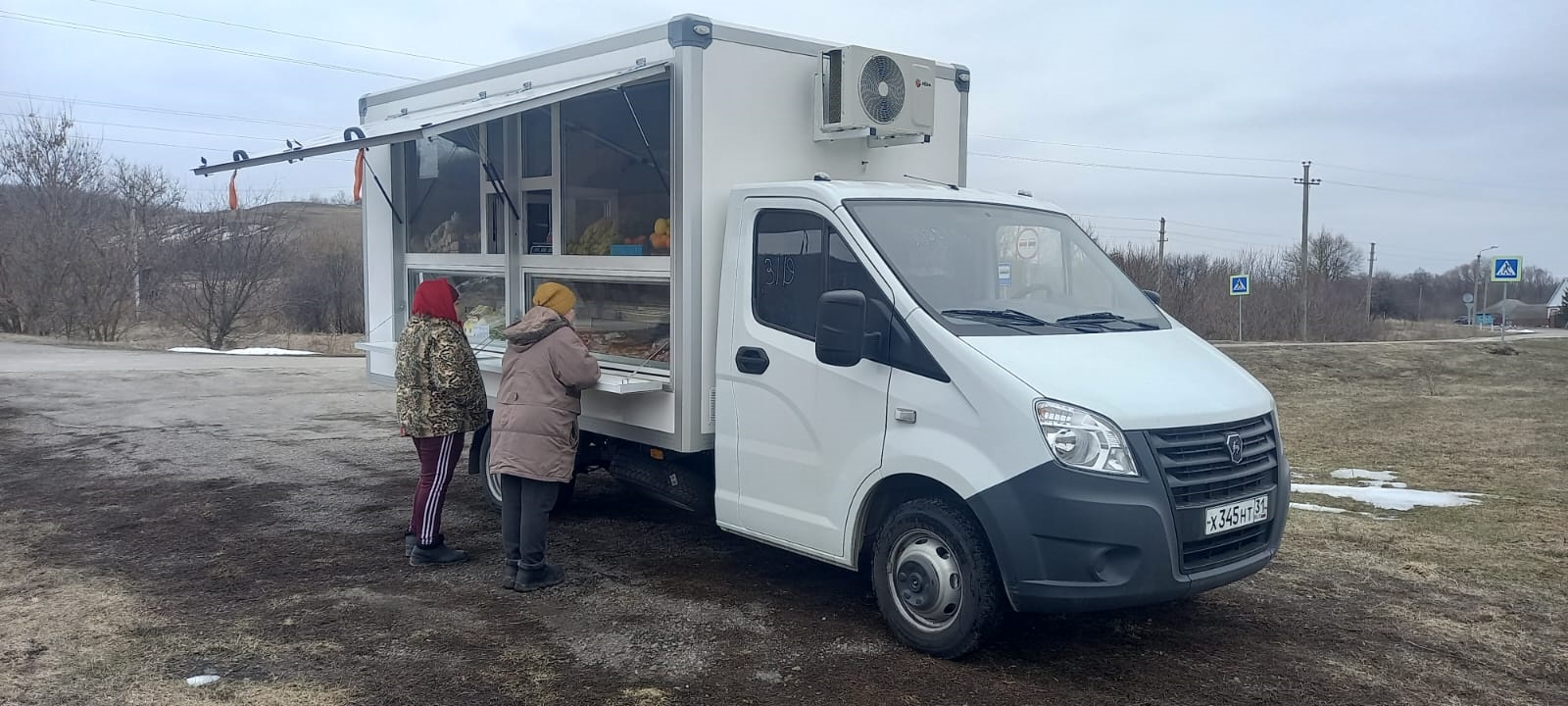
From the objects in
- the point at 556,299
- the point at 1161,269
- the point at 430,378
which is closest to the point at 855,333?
the point at 556,299

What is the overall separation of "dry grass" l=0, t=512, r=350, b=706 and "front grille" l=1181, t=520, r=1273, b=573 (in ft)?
11.4

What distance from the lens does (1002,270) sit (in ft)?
17.7

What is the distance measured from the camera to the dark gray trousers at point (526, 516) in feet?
19.2

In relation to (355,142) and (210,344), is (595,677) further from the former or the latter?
(210,344)

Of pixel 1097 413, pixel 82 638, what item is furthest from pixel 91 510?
pixel 1097 413

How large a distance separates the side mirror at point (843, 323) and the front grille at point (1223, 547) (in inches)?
62.9

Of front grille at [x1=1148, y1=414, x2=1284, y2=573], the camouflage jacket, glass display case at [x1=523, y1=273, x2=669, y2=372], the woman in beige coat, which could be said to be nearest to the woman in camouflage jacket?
the camouflage jacket

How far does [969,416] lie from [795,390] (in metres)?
1.04

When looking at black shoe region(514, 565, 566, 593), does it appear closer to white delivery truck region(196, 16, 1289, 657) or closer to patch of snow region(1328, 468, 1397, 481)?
white delivery truck region(196, 16, 1289, 657)

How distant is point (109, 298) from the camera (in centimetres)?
2838

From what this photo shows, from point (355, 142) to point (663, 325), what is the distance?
2.13 meters

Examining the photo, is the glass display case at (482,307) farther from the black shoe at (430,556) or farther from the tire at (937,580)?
the tire at (937,580)

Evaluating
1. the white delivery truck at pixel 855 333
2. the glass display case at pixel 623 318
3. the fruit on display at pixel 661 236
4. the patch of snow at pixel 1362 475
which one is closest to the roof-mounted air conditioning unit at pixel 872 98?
the white delivery truck at pixel 855 333

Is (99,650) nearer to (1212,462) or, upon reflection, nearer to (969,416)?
(969,416)
